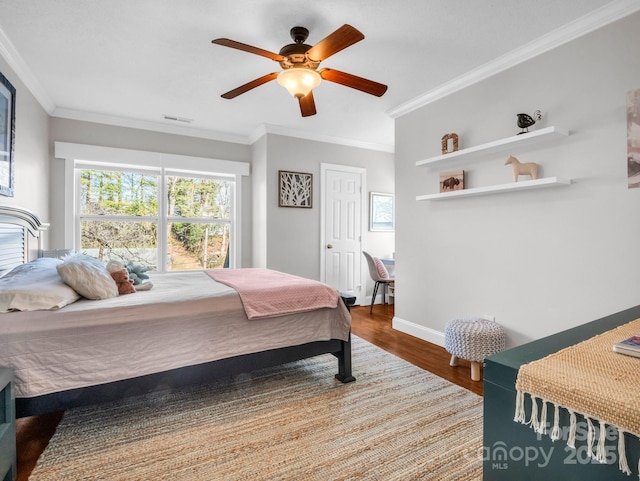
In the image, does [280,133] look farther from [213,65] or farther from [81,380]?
[81,380]

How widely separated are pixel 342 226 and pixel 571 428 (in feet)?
14.0

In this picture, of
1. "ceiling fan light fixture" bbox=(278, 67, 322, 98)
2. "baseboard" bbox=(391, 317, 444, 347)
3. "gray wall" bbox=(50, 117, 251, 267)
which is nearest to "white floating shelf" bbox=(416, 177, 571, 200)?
"baseboard" bbox=(391, 317, 444, 347)

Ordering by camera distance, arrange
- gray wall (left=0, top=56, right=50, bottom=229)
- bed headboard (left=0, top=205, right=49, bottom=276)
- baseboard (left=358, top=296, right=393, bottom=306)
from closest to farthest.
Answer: bed headboard (left=0, top=205, right=49, bottom=276)
gray wall (left=0, top=56, right=50, bottom=229)
baseboard (left=358, top=296, right=393, bottom=306)

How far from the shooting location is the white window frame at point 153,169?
3844 mm

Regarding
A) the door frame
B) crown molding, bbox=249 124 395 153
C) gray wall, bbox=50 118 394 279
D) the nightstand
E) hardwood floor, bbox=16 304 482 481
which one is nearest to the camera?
the nightstand

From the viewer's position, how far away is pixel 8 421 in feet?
4.75

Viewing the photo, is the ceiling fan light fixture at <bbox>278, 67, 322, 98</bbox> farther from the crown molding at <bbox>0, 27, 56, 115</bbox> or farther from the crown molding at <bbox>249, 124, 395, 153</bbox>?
the crown molding at <bbox>249, 124, 395, 153</bbox>

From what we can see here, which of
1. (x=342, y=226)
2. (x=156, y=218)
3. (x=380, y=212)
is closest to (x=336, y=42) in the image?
(x=342, y=226)

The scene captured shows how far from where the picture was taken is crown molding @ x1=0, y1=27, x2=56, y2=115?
2459 mm

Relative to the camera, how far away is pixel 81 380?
1689 mm

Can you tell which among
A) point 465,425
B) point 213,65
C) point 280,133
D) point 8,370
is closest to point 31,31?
point 213,65

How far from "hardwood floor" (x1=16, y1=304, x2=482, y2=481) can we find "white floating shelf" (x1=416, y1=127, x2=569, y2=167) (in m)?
1.76

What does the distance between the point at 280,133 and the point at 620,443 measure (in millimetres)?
4310

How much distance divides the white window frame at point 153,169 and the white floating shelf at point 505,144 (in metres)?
2.69
